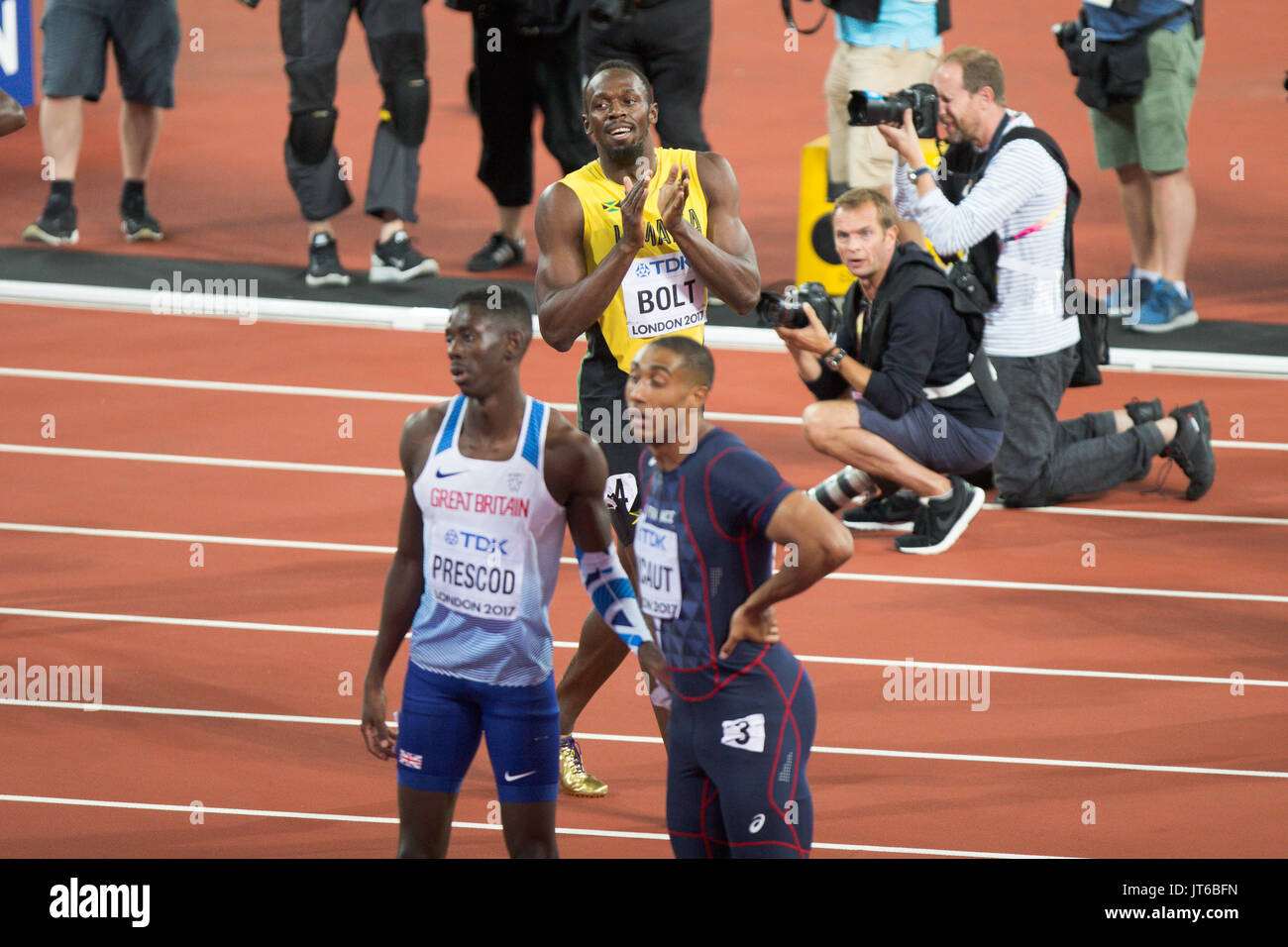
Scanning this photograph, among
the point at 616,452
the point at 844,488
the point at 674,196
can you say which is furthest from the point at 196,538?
the point at 674,196

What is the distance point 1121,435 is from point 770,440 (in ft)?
5.58

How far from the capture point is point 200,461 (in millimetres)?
9102

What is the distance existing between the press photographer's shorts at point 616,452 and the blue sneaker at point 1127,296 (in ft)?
19.0

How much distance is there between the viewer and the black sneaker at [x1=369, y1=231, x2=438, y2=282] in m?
11.5

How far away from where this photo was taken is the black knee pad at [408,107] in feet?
36.9

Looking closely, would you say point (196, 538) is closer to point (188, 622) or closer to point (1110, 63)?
point (188, 622)

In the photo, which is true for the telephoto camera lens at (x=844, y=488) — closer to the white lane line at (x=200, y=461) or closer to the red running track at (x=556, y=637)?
the red running track at (x=556, y=637)

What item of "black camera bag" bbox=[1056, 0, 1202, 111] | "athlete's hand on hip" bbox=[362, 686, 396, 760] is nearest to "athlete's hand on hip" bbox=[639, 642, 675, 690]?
"athlete's hand on hip" bbox=[362, 686, 396, 760]

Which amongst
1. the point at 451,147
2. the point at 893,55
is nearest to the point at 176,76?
the point at 451,147

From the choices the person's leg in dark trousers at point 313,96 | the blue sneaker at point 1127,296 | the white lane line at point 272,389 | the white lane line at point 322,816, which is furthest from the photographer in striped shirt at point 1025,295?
the person's leg in dark trousers at point 313,96

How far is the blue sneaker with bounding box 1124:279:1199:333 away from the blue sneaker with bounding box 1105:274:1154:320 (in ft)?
0.27

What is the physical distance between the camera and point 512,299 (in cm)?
476

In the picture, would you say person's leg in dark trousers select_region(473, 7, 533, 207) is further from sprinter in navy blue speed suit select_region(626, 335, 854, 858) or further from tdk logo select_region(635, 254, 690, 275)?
sprinter in navy blue speed suit select_region(626, 335, 854, 858)

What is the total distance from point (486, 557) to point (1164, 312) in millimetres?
7110
